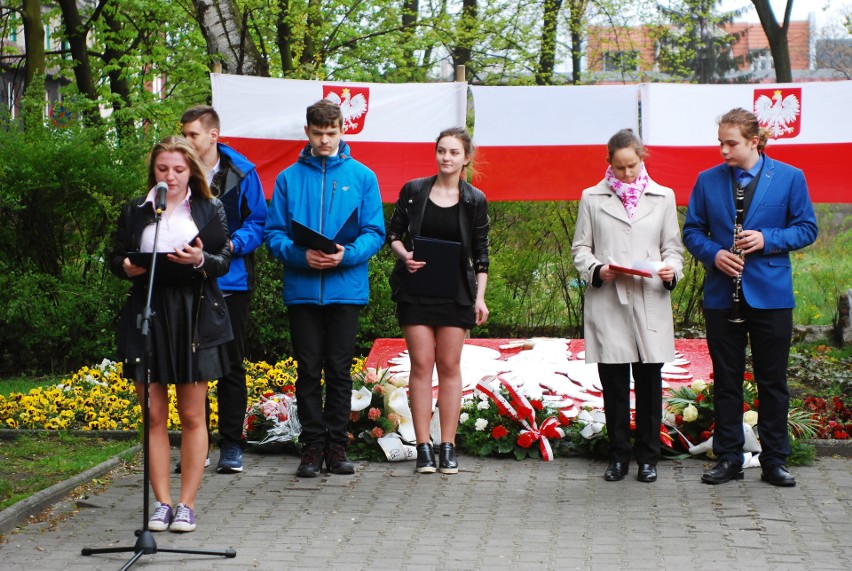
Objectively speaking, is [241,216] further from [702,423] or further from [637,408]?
[702,423]

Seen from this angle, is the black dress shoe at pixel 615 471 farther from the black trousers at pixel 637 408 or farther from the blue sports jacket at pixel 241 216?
the blue sports jacket at pixel 241 216

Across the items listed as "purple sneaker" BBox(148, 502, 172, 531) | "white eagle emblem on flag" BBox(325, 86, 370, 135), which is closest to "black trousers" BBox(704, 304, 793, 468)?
"purple sneaker" BBox(148, 502, 172, 531)

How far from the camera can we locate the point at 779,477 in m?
6.59

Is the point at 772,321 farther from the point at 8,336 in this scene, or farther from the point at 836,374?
the point at 8,336

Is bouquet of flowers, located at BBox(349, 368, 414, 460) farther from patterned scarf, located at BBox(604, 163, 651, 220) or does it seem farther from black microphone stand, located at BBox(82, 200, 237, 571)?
black microphone stand, located at BBox(82, 200, 237, 571)

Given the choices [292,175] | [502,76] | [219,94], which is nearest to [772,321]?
[292,175]

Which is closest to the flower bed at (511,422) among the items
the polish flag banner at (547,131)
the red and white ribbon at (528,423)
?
the red and white ribbon at (528,423)

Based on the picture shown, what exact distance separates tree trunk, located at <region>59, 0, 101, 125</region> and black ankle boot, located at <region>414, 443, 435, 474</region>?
1427cm

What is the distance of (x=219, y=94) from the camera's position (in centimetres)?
984

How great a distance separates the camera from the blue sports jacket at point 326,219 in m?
6.80

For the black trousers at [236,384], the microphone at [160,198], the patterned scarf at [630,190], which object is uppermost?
the microphone at [160,198]

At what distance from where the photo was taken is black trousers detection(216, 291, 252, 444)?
22.8ft

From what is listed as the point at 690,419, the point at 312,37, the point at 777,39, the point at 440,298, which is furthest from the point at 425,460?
the point at 777,39

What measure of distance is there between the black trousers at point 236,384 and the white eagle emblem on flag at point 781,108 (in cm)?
517
